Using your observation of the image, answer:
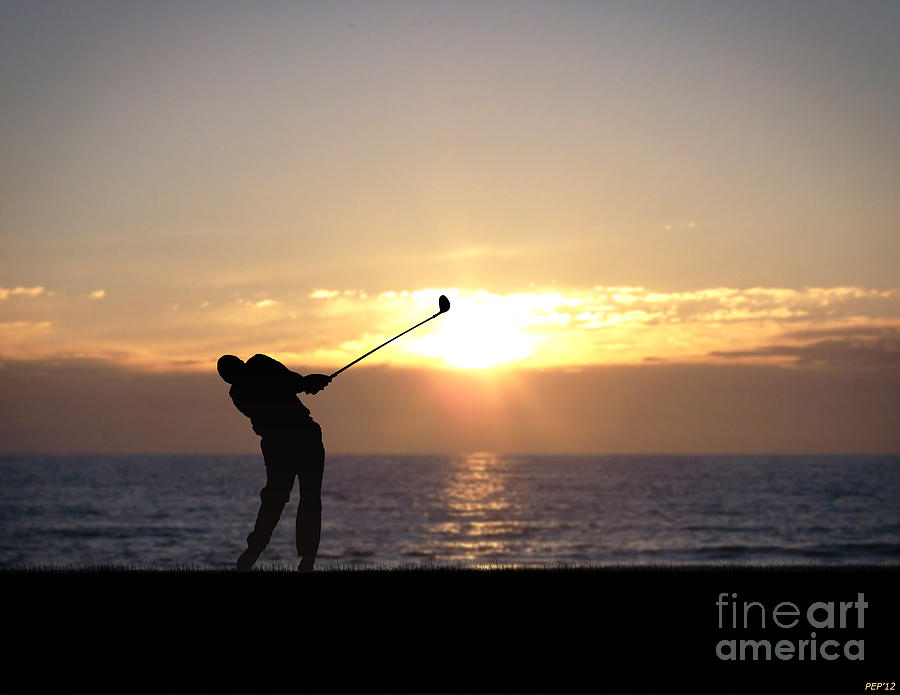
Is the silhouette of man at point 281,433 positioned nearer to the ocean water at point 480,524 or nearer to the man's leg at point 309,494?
the man's leg at point 309,494

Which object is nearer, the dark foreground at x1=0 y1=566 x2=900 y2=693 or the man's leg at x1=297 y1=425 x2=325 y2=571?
the dark foreground at x1=0 y1=566 x2=900 y2=693

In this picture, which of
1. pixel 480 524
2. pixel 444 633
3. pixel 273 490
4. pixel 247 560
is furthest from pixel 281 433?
pixel 480 524

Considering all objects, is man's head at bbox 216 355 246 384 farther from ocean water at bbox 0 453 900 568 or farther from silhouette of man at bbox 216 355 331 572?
ocean water at bbox 0 453 900 568

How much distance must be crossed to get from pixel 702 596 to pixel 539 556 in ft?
129

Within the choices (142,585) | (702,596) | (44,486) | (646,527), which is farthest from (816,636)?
(44,486)

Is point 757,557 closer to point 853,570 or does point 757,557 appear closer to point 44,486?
point 853,570

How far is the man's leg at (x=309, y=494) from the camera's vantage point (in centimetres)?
Answer: 1263

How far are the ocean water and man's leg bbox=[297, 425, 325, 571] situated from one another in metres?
15.3

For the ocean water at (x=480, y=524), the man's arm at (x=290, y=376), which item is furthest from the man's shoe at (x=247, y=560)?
the ocean water at (x=480, y=524)

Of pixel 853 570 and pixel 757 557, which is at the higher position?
pixel 853 570

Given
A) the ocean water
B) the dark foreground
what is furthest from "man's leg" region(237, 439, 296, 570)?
the ocean water

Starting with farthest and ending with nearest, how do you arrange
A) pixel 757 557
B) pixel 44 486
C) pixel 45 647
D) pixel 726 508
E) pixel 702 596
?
→ pixel 44 486, pixel 726 508, pixel 757 557, pixel 702 596, pixel 45 647

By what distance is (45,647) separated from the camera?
934 cm

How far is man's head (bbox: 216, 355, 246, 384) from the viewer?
41.8ft
